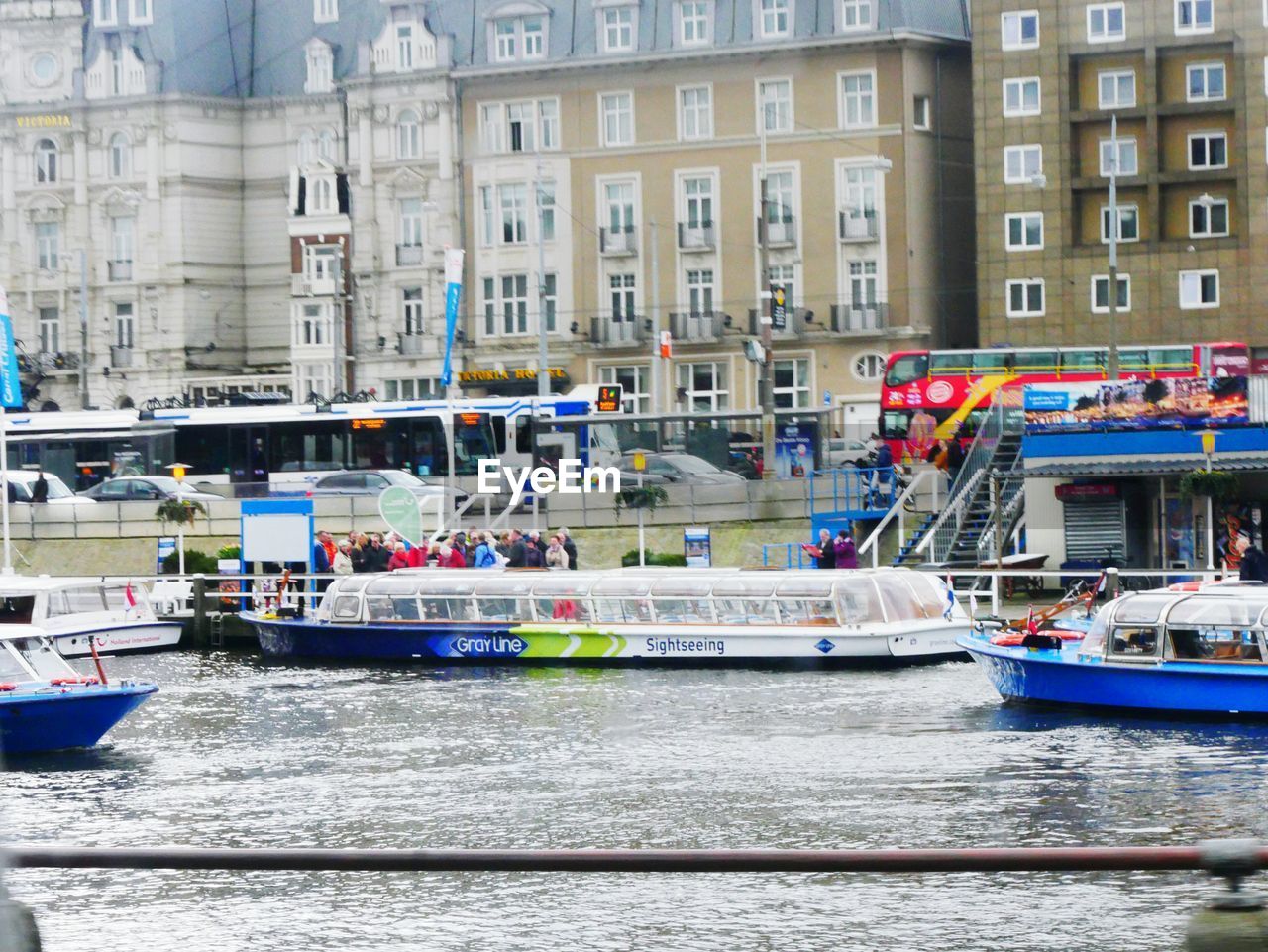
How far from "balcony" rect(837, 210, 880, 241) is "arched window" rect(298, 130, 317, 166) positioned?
2282 centimetres

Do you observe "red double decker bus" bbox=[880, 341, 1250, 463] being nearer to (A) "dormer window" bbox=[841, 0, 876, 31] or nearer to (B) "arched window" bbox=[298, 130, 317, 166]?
(A) "dormer window" bbox=[841, 0, 876, 31]

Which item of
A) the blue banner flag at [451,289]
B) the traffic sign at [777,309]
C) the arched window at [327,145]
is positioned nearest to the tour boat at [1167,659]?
the traffic sign at [777,309]

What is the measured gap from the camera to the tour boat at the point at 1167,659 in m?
28.6

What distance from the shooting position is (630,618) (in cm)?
3847

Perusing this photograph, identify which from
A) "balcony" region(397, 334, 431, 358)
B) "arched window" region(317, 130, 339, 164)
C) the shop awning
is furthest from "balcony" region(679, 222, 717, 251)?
the shop awning

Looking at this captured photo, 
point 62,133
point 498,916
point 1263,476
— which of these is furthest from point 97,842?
point 62,133

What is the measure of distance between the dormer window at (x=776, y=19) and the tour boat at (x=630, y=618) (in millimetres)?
44290

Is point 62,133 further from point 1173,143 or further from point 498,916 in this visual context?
point 498,916

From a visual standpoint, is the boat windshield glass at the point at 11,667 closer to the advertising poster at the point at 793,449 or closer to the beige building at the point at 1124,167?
the advertising poster at the point at 793,449

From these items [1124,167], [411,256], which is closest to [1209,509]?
[1124,167]

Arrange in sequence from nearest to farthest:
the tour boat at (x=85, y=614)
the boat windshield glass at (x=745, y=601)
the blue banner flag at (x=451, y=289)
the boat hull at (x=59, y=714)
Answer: the boat hull at (x=59, y=714) < the boat windshield glass at (x=745, y=601) < the tour boat at (x=85, y=614) < the blue banner flag at (x=451, y=289)

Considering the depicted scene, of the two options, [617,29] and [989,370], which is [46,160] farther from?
[989,370]

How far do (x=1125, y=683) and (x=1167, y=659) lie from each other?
0.63 metres

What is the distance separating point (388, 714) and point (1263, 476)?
18385 millimetres
